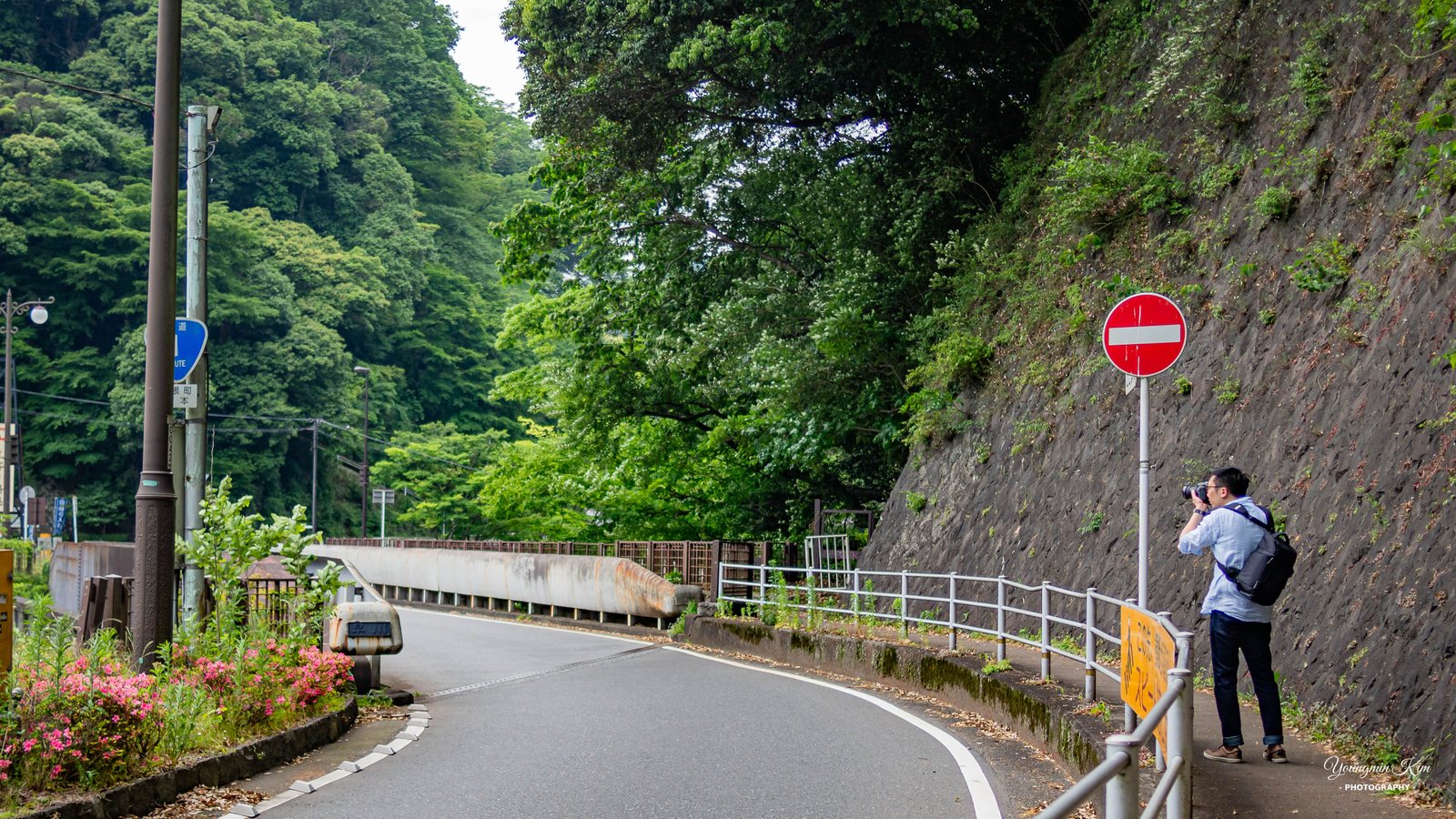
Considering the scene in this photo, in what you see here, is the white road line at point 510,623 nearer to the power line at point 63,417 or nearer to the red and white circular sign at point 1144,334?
the red and white circular sign at point 1144,334

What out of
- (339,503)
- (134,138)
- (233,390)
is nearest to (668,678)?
(233,390)

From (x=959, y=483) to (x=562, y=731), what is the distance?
9810mm

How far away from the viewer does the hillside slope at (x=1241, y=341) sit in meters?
8.89

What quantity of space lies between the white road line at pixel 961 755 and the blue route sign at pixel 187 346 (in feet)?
24.0

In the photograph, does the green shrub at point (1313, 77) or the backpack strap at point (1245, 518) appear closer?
the backpack strap at point (1245, 518)

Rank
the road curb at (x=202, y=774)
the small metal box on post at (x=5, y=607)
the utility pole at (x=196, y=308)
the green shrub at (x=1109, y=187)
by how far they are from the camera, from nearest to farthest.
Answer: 1. the road curb at (x=202, y=774)
2. the small metal box on post at (x=5, y=607)
3. the utility pole at (x=196, y=308)
4. the green shrub at (x=1109, y=187)

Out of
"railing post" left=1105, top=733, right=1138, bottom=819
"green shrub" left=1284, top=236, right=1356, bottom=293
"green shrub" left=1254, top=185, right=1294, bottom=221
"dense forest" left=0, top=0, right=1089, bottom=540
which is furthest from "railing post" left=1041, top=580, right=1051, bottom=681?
"dense forest" left=0, top=0, right=1089, bottom=540

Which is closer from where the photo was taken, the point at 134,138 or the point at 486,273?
the point at 134,138

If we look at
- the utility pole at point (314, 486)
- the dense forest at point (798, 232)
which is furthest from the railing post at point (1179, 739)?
the utility pole at point (314, 486)

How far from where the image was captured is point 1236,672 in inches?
298

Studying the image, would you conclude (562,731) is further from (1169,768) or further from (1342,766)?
(1169,768)

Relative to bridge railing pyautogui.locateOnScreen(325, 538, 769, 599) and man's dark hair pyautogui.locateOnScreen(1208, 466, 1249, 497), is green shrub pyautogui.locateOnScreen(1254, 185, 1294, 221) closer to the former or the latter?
man's dark hair pyautogui.locateOnScreen(1208, 466, 1249, 497)

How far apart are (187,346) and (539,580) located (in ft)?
51.7

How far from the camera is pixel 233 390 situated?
66.2 meters
